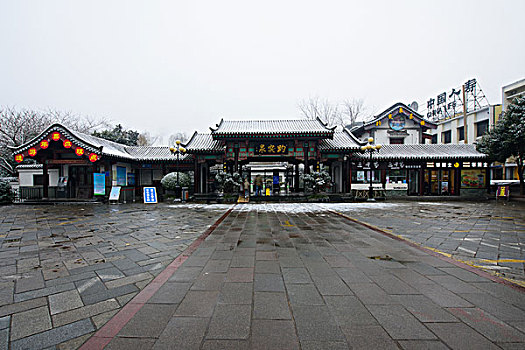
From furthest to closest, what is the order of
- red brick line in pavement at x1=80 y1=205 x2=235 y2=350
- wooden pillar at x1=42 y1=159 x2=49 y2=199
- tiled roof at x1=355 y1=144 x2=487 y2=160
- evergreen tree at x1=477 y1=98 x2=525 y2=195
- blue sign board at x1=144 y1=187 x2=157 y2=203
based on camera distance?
tiled roof at x1=355 y1=144 x2=487 y2=160
wooden pillar at x1=42 y1=159 x2=49 y2=199
blue sign board at x1=144 y1=187 x2=157 y2=203
evergreen tree at x1=477 y1=98 x2=525 y2=195
red brick line in pavement at x1=80 y1=205 x2=235 y2=350

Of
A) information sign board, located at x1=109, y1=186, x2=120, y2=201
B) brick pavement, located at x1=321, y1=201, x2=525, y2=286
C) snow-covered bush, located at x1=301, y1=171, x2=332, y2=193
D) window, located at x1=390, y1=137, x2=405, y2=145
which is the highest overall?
window, located at x1=390, y1=137, x2=405, y2=145

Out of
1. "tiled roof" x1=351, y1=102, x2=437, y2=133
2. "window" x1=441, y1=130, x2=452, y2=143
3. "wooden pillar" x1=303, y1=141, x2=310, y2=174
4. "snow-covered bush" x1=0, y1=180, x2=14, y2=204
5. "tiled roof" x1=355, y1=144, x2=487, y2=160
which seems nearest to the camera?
"snow-covered bush" x1=0, y1=180, x2=14, y2=204

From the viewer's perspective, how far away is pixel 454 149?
58.1 feet

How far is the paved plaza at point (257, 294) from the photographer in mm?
1955

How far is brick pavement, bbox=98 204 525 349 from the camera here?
6.29 ft

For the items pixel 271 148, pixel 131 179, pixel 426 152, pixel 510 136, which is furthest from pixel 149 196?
pixel 510 136

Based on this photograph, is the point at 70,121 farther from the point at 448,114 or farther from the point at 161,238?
the point at 448,114

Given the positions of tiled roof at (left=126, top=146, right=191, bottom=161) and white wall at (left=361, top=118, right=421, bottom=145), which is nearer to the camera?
Result: tiled roof at (left=126, top=146, right=191, bottom=161)

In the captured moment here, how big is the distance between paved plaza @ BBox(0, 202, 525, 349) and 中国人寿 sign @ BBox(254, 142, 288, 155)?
10193mm

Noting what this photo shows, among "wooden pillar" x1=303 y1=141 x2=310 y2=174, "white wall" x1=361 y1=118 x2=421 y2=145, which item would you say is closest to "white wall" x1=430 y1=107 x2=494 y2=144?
"white wall" x1=361 y1=118 x2=421 y2=145

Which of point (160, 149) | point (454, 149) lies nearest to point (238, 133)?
point (160, 149)

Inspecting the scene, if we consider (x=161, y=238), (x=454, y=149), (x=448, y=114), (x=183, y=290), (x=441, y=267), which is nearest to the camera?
(x=183, y=290)

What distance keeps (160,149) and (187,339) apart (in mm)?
18983

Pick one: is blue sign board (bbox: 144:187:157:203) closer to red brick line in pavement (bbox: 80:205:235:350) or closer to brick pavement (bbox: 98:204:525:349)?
brick pavement (bbox: 98:204:525:349)
